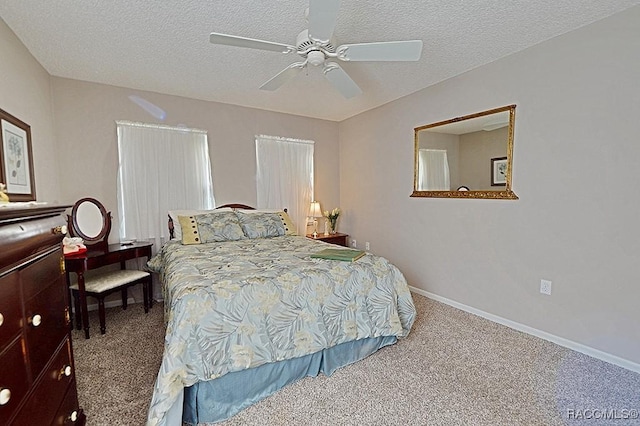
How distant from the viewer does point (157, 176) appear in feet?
11.8

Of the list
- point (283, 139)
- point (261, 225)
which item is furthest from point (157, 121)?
point (261, 225)

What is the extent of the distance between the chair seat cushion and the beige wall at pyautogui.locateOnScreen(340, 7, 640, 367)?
3187 millimetres

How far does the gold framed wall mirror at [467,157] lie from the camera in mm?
2842

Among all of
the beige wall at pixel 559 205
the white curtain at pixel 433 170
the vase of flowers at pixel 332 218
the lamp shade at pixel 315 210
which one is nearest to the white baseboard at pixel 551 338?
the beige wall at pixel 559 205

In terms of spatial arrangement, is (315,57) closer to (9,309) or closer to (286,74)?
(286,74)

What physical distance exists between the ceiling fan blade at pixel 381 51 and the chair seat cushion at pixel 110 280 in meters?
2.72

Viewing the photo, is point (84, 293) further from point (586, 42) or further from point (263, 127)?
point (586, 42)

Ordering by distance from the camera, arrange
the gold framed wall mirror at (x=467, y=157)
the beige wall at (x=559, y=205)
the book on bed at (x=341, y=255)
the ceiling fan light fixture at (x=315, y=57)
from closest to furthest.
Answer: the ceiling fan light fixture at (x=315, y=57) → the beige wall at (x=559, y=205) → the book on bed at (x=341, y=255) → the gold framed wall mirror at (x=467, y=157)

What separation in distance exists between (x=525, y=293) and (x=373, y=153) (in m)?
2.53

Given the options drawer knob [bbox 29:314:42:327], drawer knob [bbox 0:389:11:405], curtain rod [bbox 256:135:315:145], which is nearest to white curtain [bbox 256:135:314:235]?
curtain rod [bbox 256:135:315:145]

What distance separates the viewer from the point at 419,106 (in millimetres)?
3617

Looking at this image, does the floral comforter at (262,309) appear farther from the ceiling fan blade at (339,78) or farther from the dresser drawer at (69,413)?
the ceiling fan blade at (339,78)

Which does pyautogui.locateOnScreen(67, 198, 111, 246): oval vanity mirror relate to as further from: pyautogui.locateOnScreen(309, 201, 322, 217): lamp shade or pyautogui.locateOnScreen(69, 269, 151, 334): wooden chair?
pyautogui.locateOnScreen(309, 201, 322, 217): lamp shade

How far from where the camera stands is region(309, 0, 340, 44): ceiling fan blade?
150cm
